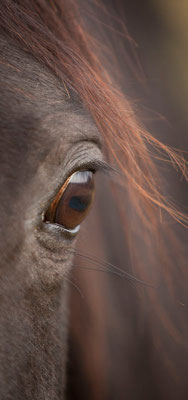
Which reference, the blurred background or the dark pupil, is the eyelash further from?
the blurred background

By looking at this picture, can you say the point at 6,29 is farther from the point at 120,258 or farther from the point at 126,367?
the point at 126,367

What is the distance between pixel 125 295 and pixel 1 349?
2.92 feet

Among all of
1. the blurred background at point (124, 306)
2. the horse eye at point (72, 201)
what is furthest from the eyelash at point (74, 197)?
the blurred background at point (124, 306)

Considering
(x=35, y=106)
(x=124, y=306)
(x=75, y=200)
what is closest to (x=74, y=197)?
(x=75, y=200)

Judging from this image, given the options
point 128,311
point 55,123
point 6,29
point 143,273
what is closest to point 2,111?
point 55,123

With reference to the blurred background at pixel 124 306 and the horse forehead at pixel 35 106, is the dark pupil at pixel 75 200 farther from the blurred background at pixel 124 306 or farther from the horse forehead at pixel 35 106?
the blurred background at pixel 124 306

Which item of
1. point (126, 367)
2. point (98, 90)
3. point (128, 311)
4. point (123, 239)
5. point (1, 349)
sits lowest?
point (126, 367)

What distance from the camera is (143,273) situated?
152 cm

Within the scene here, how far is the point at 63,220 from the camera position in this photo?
0.91 meters

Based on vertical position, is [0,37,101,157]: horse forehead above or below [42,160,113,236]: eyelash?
above

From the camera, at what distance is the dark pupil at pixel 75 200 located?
2.94ft

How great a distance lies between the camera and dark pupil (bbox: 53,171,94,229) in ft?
2.94

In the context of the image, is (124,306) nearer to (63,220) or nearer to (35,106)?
(63,220)

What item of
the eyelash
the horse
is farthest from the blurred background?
the eyelash
